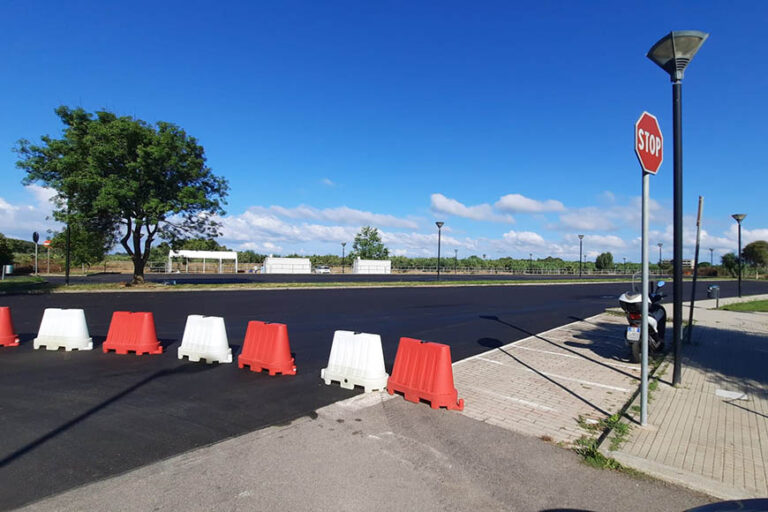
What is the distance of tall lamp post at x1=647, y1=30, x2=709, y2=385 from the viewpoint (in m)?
5.89

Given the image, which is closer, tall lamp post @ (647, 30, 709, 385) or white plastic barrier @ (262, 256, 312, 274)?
tall lamp post @ (647, 30, 709, 385)

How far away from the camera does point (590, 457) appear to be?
A: 13.4 feet

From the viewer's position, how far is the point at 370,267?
70188 mm

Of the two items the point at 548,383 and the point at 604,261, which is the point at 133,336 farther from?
the point at 604,261

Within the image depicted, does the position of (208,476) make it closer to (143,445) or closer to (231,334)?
(143,445)

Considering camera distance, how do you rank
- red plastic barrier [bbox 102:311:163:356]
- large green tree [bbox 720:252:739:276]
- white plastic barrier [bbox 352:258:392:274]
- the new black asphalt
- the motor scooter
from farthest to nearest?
1. large green tree [bbox 720:252:739:276]
2. white plastic barrier [bbox 352:258:392:274]
3. the new black asphalt
4. red plastic barrier [bbox 102:311:163:356]
5. the motor scooter

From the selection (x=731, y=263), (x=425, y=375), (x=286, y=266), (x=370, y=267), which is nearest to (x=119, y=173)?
(x=425, y=375)

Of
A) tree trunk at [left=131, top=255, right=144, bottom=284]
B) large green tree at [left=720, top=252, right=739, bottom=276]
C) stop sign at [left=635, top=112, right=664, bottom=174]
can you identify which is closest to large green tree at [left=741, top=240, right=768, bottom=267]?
large green tree at [left=720, top=252, right=739, bottom=276]

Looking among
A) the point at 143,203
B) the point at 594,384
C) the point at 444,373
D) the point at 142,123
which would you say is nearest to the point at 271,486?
the point at 444,373

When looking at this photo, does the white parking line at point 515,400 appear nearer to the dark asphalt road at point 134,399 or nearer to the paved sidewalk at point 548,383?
the paved sidewalk at point 548,383

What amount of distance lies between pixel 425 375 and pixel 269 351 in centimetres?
284

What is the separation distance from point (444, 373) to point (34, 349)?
8483 millimetres

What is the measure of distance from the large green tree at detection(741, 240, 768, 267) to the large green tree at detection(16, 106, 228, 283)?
335 feet

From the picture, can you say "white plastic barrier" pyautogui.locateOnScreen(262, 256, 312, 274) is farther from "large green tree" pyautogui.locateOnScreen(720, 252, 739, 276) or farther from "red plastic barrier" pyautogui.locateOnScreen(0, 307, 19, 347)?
"large green tree" pyautogui.locateOnScreen(720, 252, 739, 276)
